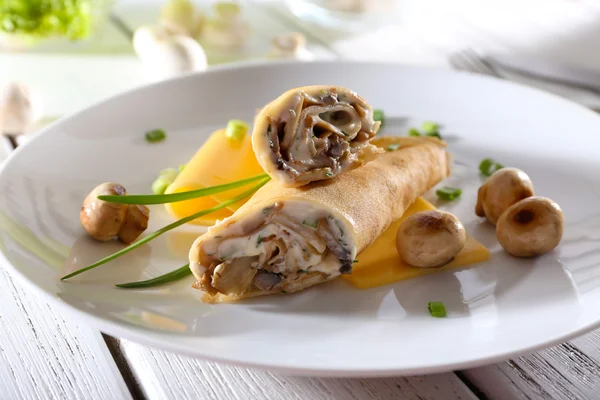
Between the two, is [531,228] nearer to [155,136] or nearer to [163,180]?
[163,180]

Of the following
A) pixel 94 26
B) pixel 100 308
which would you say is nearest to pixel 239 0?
pixel 94 26

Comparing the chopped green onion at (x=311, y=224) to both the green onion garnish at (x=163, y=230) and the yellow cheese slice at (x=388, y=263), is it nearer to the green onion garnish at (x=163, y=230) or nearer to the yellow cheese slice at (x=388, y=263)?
the yellow cheese slice at (x=388, y=263)

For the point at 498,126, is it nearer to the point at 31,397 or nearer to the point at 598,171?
the point at 598,171

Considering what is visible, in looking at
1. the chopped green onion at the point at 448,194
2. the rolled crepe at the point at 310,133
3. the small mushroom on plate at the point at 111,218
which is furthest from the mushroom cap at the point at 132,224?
the chopped green onion at the point at 448,194

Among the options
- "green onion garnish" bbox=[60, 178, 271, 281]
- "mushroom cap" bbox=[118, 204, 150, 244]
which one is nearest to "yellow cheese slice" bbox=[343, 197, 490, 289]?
"green onion garnish" bbox=[60, 178, 271, 281]

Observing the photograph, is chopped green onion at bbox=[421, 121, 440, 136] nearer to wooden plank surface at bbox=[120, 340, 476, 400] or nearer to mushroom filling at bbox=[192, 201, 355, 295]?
mushroom filling at bbox=[192, 201, 355, 295]
